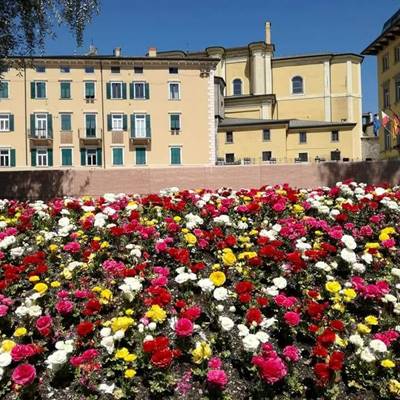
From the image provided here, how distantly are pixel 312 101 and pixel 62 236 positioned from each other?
64739 mm

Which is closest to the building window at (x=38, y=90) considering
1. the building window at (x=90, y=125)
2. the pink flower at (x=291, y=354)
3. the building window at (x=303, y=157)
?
the building window at (x=90, y=125)

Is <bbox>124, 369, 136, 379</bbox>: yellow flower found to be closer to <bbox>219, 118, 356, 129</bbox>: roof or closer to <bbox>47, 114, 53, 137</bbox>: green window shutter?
<bbox>47, 114, 53, 137</bbox>: green window shutter

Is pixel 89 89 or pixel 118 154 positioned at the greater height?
pixel 89 89

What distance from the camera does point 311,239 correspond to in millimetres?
5574

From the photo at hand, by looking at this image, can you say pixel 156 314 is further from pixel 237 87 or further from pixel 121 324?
pixel 237 87

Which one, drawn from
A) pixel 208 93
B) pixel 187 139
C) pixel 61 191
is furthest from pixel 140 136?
pixel 61 191

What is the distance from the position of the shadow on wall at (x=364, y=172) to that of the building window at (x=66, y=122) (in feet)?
126

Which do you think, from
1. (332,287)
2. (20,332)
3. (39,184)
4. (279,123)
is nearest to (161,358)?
(20,332)

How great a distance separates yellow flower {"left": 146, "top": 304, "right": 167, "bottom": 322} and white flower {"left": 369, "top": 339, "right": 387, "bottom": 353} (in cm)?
159

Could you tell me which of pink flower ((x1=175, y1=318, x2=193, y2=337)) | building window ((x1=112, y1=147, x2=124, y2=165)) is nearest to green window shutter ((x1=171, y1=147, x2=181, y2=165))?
building window ((x1=112, y1=147, x2=124, y2=165))

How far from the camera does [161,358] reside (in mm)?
3090

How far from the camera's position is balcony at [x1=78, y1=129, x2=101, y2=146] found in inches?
1778

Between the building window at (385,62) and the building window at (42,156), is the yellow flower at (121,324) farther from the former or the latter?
the building window at (385,62)

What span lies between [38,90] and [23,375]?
4573 centimetres
